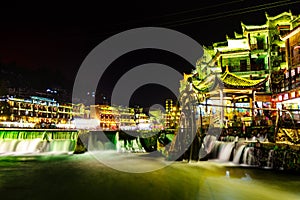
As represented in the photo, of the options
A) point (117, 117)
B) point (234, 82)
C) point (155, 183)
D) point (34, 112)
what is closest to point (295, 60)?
point (234, 82)

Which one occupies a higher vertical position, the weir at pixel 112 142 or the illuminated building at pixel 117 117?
the illuminated building at pixel 117 117

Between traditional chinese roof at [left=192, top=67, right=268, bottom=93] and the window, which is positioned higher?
the window

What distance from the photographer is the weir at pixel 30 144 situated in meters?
21.5

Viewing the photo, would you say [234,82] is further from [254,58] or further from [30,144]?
[30,144]

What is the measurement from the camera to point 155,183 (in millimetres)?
9820

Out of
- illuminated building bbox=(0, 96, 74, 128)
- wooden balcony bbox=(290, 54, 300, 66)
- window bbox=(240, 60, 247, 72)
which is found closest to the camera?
wooden balcony bbox=(290, 54, 300, 66)

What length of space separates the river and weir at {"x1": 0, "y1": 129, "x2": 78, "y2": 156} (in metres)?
8.58

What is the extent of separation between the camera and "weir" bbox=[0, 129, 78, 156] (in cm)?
2147

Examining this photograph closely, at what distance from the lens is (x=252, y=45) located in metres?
32.2

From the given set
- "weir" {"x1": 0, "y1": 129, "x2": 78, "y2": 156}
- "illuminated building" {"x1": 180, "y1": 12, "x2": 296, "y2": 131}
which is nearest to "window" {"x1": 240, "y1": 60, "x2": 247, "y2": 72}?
"illuminated building" {"x1": 180, "y1": 12, "x2": 296, "y2": 131}

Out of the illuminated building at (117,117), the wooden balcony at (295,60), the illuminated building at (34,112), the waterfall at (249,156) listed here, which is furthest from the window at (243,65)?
the illuminated building at (117,117)

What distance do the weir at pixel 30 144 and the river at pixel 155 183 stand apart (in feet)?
28.2

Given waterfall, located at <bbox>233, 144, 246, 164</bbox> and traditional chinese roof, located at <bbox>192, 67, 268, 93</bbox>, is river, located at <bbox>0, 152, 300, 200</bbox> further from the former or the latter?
traditional chinese roof, located at <bbox>192, 67, 268, 93</bbox>

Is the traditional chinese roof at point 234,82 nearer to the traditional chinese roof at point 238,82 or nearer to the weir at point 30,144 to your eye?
the traditional chinese roof at point 238,82
